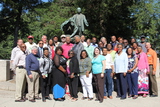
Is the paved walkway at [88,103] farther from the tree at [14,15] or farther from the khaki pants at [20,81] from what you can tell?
the tree at [14,15]

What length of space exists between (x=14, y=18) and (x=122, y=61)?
55.9 feet

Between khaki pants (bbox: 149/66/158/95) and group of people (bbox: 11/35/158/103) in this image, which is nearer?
group of people (bbox: 11/35/158/103)

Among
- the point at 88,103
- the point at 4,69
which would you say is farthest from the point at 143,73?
the point at 4,69

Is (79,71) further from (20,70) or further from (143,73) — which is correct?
(143,73)

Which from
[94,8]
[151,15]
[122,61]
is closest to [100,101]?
[122,61]

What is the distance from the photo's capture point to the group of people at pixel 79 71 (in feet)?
18.0

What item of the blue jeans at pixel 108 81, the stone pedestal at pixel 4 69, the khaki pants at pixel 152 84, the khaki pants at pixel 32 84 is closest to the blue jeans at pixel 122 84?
the blue jeans at pixel 108 81

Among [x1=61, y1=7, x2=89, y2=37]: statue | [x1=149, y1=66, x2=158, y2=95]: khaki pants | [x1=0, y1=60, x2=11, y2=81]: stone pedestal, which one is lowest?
[x1=149, y1=66, x2=158, y2=95]: khaki pants

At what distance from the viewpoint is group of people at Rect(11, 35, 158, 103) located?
5.48 m

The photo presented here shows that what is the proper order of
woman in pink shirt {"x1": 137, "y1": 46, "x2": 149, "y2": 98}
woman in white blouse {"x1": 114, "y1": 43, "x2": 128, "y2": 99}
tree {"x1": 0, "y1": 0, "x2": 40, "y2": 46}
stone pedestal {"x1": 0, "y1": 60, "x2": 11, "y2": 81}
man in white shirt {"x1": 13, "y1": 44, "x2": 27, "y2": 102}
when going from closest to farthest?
man in white shirt {"x1": 13, "y1": 44, "x2": 27, "y2": 102}
woman in white blouse {"x1": 114, "y1": 43, "x2": 128, "y2": 99}
woman in pink shirt {"x1": 137, "y1": 46, "x2": 149, "y2": 98}
stone pedestal {"x1": 0, "y1": 60, "x2": 11, "y2": 81}
tree {"x1": 0, "y1": 0, "x2": 40, "y2": 46}

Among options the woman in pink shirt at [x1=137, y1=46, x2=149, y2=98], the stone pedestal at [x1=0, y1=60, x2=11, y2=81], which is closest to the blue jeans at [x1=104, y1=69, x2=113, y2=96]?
the woman in pink shirt at [x1=137, y1=46, x2=149, y2=98]

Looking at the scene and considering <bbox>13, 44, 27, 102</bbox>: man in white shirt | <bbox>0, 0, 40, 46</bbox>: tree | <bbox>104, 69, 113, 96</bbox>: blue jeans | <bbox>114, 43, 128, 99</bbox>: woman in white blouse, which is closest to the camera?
<bbox>13, 44, 27, 102</bbox>: man in white shirt

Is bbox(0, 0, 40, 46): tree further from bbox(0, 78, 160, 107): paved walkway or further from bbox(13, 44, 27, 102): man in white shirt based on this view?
bbox(0, 78, 160, 107): paved walkway

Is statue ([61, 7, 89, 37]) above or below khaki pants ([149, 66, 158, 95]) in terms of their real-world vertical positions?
above
